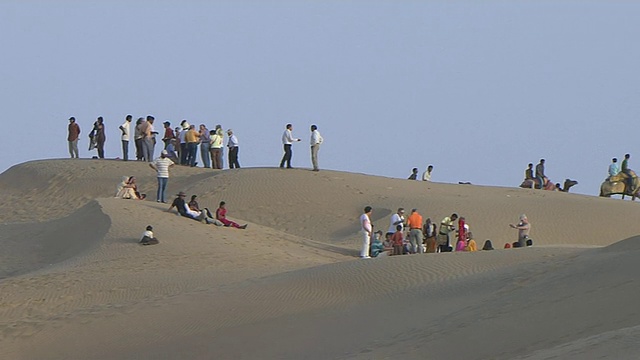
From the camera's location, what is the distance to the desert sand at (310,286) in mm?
15328

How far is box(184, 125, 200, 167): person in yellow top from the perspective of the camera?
3600 centimetres

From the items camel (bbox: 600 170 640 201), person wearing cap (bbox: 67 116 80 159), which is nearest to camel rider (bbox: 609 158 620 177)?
camel (bbox: 600 170 640 201)

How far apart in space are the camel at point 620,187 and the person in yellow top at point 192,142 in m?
12.0

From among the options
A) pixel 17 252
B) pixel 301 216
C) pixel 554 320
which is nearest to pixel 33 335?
pixel 554 320

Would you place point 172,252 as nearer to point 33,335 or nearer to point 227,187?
point 33,335

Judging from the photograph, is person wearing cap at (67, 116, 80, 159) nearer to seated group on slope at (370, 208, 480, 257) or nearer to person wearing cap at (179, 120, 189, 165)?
person wearing cap at (179, 120, 189, 165)

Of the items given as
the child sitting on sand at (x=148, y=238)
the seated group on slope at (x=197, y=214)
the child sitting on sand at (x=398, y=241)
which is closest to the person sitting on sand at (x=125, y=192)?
the seated group on slope at (x=197, y=214)

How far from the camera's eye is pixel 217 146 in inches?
1453

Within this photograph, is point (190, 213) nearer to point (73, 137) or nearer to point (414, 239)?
point (414, 239)

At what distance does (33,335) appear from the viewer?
63.0 feet

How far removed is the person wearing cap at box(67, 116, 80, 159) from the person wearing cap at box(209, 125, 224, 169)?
4290 mm

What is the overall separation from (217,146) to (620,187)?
11.9 m

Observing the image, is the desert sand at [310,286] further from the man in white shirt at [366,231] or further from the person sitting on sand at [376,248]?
the man in white shirt at [366,231]

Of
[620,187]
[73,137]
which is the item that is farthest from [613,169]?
[73,137]
